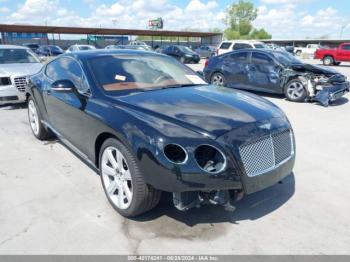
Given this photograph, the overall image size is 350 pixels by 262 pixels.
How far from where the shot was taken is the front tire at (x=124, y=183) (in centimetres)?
280

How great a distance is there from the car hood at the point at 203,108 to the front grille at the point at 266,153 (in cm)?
22

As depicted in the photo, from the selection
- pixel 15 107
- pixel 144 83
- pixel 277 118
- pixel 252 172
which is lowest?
pixel 15 107

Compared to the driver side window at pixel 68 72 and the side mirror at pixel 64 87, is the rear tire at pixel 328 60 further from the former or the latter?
the side mirror at pixel 64 87

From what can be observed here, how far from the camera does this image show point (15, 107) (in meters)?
8.26

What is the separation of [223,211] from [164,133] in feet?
3.87

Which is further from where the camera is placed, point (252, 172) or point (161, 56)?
point (161, 56)

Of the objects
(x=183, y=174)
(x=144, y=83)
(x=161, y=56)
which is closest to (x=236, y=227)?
(x=183, y=174)

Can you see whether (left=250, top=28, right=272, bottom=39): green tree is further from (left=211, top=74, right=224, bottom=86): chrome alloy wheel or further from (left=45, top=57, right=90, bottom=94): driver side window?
(left=45, top=57, right=90, bottom=94): driver side window

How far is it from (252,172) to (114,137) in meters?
1.36

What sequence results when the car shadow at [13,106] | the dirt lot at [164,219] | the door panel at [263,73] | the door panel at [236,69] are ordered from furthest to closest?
1. the door panel at [236,69]
2. the door panel at [263,73]
3. the car shadow at [13,106]
4. the dirt lot at [164,219]

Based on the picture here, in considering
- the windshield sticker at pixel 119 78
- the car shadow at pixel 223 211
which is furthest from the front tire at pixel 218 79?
the car shadow at pixel 223 211

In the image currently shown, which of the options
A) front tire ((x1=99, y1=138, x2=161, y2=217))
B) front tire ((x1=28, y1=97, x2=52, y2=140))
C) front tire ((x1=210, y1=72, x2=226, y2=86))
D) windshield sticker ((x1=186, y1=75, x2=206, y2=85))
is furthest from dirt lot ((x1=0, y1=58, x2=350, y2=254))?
front tire ((x1=210, y1=72, x2=226, y2=86))

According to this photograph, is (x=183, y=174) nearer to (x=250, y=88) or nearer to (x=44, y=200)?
(x=44, y=200)

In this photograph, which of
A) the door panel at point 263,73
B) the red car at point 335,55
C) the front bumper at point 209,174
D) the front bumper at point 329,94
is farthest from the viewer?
the red car at point 335,55
